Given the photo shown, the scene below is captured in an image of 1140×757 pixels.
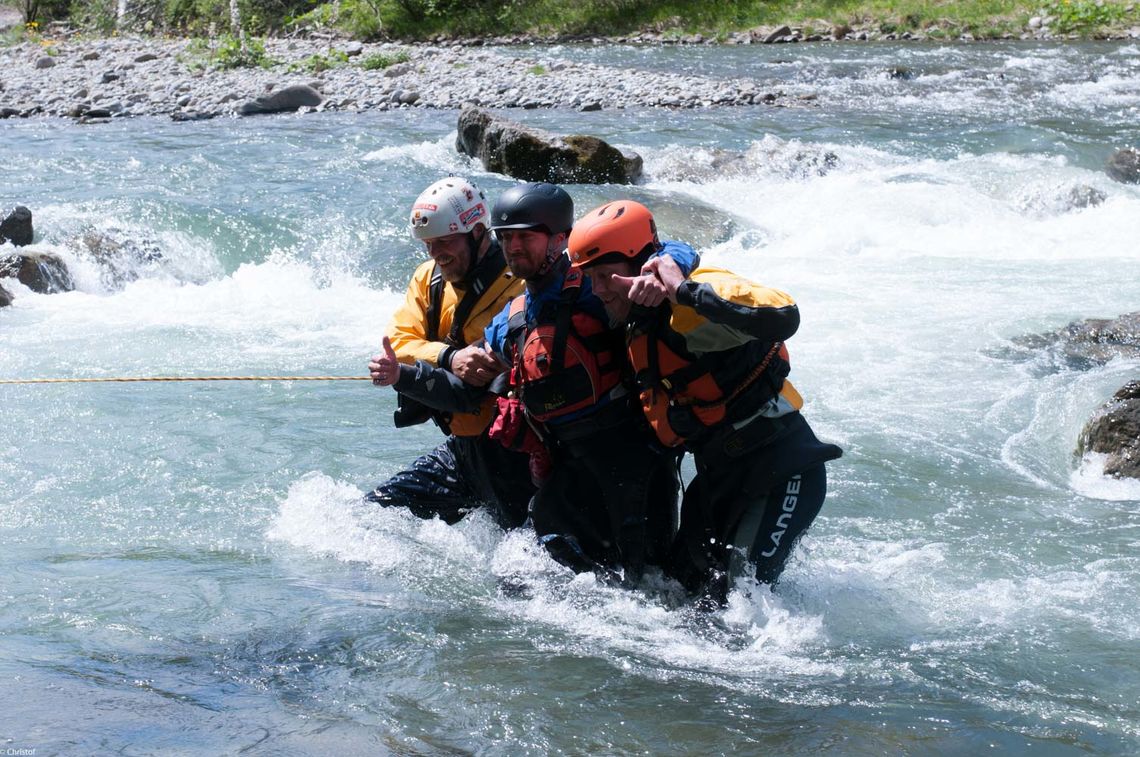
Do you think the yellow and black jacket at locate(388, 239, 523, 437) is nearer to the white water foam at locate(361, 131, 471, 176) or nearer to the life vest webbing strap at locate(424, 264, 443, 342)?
the life vest webbing strap at locate(424, 264, 443, 342)

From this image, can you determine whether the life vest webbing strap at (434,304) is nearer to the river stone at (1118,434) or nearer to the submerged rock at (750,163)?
the river stone at (1118,434)

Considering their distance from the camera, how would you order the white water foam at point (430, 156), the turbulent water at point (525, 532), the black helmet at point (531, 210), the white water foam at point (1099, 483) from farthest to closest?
the white water foam at point (430, 156), the white water foam at point (1099, 483), the black helmet at point (531, 210), the turbulent water at point (525, 532)

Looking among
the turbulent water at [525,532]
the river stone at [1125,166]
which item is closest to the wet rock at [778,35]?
the turbulent water at [525,532]

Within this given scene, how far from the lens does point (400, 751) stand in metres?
3.73

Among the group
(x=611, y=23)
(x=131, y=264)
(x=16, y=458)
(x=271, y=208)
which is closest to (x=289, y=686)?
(x=16, y=458)

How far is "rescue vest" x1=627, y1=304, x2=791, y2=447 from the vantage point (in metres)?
4.37

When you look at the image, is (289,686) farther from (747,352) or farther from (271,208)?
(271,208)

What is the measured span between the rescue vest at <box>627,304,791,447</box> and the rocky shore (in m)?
17.6

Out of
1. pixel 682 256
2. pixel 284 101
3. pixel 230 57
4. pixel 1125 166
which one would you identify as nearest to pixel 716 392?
Answer: pixel 682 256

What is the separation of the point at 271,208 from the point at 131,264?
2250 mm

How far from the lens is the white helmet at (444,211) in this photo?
4.82 metres

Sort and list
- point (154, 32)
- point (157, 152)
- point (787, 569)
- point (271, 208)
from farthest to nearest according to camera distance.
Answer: point (154, 32)
point (157, 152)
point (271, 208)
point (787, 569)

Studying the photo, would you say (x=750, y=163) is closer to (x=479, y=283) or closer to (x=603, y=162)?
(x=603, y=162)

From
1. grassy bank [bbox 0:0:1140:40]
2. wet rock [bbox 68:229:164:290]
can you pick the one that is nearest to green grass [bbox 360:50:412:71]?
grassy bank [bbox 0:0:1140:40]
